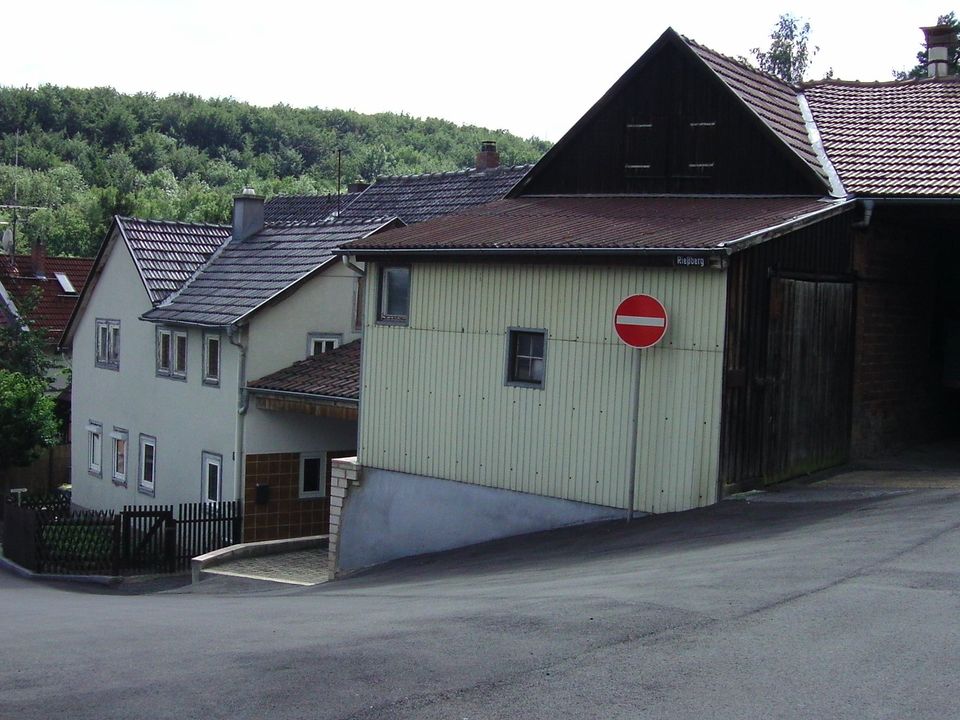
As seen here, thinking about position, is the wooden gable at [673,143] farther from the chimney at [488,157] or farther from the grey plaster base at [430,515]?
the chimney at [488,157]

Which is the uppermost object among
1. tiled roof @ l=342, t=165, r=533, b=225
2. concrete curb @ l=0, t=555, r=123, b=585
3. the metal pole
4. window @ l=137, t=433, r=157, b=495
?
tiled roof @ l=342, t=165, r=533, b=225

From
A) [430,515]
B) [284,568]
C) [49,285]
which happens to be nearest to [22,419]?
[284,568]

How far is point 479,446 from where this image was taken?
17281 mm

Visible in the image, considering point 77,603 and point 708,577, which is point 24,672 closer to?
point 708,577

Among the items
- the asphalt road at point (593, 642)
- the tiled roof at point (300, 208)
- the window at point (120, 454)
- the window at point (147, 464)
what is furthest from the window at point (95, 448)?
the asphalt road at point (593, 642)

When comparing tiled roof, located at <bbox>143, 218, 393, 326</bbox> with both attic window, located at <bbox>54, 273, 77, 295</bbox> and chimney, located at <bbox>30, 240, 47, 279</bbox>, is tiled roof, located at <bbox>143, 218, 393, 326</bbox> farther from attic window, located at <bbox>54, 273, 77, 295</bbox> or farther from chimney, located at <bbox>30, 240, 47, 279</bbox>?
chimney, located at <bbox>30, 240, 47, 279</bbox>

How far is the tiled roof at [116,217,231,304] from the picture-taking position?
28.3 metres

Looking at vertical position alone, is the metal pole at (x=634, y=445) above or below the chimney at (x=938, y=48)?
below

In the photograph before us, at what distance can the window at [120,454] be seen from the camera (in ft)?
97.6

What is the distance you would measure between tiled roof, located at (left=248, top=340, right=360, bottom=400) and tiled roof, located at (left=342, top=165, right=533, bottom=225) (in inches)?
234

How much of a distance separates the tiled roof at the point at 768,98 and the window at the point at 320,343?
10331mm

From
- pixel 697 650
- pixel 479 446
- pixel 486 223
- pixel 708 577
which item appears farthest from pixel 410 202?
pixel 697 650

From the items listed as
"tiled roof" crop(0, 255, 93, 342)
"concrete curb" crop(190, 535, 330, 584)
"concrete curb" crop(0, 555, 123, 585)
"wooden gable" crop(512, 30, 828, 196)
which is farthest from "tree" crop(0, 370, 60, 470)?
"wooden gable" crop(512, 30, 828, 196)

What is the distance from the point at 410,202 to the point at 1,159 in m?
115
